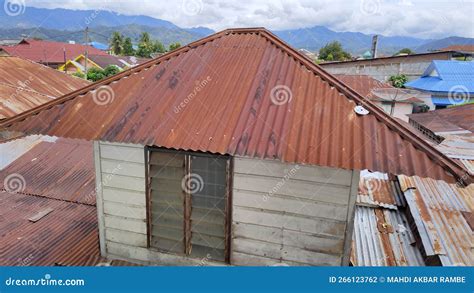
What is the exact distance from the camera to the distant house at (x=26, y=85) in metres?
11.2

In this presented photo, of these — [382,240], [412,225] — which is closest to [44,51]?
[382,240]

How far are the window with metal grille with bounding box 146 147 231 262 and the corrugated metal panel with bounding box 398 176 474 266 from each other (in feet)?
11.0

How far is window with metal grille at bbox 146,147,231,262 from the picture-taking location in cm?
451

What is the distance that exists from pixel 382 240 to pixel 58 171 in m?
8.66

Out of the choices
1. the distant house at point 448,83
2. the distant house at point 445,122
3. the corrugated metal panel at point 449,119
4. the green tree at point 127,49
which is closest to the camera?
the distant house at point 445,122

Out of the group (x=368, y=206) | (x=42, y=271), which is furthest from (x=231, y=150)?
(x=368, y=206)

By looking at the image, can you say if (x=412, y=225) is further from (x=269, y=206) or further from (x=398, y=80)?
(x=398, y=80)

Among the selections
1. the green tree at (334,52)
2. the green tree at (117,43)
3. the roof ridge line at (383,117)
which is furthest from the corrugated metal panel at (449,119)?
the green tree at (117,43)

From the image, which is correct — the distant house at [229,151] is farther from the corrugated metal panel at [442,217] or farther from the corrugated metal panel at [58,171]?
the corrugated metal panel at [58,171]

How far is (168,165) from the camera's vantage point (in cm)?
462

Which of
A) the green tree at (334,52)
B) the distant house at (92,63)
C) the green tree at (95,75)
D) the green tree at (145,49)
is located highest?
the green tree at (145,49)

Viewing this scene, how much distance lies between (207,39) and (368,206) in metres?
4.85

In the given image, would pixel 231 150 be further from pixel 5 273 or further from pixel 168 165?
pixel 5 273

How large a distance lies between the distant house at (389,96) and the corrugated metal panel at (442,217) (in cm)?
720
